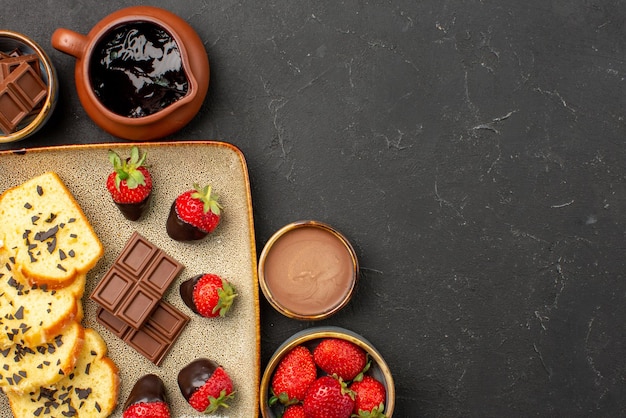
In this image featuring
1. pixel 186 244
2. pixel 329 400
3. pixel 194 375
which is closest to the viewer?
pixel 329 400

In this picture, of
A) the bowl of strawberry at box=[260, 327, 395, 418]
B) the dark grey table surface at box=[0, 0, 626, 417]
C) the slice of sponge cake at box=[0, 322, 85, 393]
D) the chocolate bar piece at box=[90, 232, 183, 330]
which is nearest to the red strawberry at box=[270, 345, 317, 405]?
the bowl of strawberry at box=[260, 327, 395, 418]

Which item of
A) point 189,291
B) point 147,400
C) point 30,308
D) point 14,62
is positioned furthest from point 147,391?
point 14,62

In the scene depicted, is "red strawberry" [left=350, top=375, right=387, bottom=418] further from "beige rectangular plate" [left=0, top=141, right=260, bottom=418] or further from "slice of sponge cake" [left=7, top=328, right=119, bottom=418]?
"slice of sponge cake" [left=7, top=328, right=119, bottom=418]

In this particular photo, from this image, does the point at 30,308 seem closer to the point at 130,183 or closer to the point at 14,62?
the point at 130,183

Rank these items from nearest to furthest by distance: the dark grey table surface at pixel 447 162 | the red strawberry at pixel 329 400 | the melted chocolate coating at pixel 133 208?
the red strawberry at pixel 329 400
the melted chocolate coating at pixel 133 208
the dark grey table surface at pixel 447 162

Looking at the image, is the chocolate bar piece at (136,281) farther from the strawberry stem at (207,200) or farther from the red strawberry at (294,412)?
the red strawberry at (294,412)

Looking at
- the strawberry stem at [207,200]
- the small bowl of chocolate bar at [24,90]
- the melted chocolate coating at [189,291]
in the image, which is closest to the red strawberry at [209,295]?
the melted chocolate coating at [189,291]
